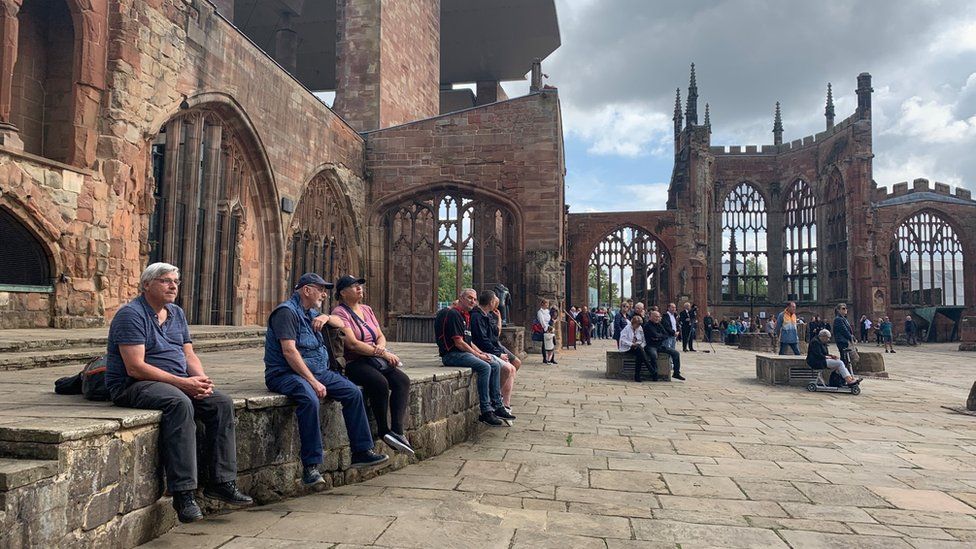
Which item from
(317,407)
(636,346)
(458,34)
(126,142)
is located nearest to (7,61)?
(126,142)

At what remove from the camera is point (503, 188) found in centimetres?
1493

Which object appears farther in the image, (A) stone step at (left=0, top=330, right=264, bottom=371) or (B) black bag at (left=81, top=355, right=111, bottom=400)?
(A) stone step at (left=0, top=330, right=264, bottom=371)

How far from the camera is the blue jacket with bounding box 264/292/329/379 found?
3721 mm

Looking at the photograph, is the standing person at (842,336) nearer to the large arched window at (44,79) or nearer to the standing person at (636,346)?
the standing person at (636,346)

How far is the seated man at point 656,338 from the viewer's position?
1013 centimetres

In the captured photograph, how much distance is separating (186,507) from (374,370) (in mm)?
1609

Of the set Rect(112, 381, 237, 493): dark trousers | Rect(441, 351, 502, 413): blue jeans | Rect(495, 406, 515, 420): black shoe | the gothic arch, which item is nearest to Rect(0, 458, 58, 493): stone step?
Rect(112, 381, 237, 493): dark trousers

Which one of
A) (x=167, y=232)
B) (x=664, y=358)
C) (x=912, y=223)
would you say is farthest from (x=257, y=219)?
(x=912, y=223)

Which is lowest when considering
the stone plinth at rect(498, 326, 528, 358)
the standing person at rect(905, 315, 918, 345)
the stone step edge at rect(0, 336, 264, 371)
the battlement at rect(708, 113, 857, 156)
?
the standing person at rect(905, 315, 918, 345)

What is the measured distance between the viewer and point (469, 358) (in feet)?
19.2

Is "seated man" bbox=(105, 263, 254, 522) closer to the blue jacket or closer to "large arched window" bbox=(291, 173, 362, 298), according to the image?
the blue jacket

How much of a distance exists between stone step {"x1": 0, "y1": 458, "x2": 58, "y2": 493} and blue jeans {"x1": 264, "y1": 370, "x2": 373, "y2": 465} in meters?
1.36

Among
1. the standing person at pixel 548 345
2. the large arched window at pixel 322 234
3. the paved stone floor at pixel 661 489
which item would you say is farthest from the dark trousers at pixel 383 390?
the large arched window at pixel 322 234

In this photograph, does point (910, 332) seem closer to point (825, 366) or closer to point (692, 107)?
point (692, 107)
